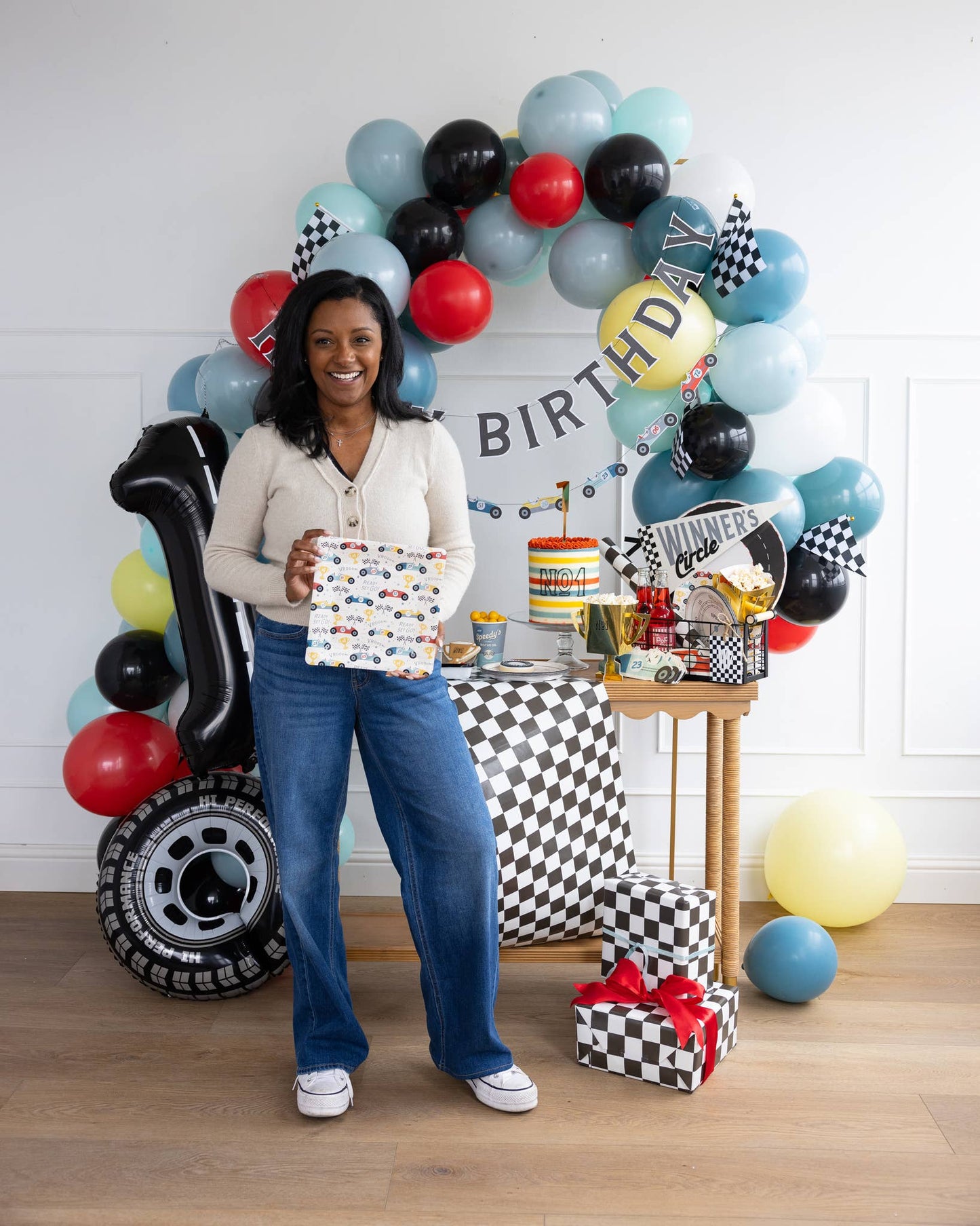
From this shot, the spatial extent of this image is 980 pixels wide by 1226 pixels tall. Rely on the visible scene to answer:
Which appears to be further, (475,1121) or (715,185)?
(715,185)

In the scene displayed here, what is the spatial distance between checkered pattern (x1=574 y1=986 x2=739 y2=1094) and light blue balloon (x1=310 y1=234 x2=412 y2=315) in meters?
1.48

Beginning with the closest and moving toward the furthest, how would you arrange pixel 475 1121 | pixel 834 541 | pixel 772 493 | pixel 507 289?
pixel 475 1121 < pixel 772 493 < pixel 834 541 < pixel 507 289

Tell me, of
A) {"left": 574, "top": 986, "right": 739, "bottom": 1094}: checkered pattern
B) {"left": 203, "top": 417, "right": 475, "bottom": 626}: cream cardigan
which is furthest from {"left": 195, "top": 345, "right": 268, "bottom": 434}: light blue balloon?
{"left": 574, "top": 986, "right": 739, "bottom": 1094}: checkered pattern

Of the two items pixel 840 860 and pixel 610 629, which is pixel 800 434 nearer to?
pixel 610 629

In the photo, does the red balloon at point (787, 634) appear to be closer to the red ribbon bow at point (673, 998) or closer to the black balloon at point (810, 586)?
the black balloon at point (810, 586)

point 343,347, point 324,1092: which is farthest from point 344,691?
point 324,1092

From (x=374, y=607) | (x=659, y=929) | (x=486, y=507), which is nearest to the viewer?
(x=374, y=607)

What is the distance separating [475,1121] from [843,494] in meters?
1.55

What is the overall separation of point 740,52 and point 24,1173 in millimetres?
2944

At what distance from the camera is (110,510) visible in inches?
113

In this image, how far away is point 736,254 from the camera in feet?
7.37

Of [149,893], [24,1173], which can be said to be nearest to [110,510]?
[149,893]

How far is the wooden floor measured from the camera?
165cm

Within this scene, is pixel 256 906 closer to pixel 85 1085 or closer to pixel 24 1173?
pixel 85 1085
